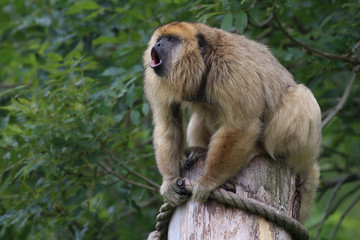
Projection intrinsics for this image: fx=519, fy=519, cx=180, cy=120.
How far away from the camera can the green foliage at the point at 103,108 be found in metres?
5.97

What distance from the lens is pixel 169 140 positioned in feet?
17.2

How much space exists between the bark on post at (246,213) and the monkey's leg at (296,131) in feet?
0.91

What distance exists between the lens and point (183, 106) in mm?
5406

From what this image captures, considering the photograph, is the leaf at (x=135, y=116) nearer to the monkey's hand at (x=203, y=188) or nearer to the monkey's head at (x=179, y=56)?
the monkey's head at (x=179, y=56)

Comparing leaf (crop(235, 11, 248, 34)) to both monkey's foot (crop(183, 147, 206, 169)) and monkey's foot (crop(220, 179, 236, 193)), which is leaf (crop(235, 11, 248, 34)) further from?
monkey's foot (crop(220, 179, 236, 193))

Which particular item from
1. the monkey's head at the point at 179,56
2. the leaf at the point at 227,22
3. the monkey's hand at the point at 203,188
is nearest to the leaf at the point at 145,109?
the monkey's head at the point at 179,56

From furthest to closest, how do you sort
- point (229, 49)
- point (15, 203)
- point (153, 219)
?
point (153, 219), point (15, 203), point (229, 49)

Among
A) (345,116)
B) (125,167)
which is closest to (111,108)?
(125,167)

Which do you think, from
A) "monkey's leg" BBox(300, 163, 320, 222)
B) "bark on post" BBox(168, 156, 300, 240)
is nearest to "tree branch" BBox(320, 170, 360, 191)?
"monkey's leg" BBox(300, 163, 320, 222)

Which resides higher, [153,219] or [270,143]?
[270,143]

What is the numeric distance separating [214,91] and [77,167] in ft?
7.90

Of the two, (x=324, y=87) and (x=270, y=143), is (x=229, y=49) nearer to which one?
(x=270, y=143)

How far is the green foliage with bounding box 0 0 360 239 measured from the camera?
5969 mm

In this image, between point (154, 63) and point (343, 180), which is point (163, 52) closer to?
point (154, 63)
